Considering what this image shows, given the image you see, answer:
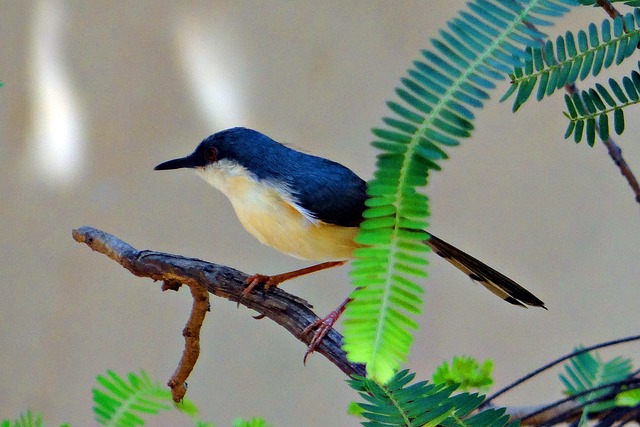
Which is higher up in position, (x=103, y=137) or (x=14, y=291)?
(x=103, y=137)

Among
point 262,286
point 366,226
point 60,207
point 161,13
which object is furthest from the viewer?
point 60,207

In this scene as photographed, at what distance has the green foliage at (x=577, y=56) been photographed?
0.85 meters

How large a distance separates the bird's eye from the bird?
0.19ft

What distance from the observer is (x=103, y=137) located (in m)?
3.18

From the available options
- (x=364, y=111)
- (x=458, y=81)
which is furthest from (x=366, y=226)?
(x=364, y=111)

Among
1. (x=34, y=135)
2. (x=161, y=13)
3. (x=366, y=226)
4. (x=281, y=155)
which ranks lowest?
(x=366, y=226)

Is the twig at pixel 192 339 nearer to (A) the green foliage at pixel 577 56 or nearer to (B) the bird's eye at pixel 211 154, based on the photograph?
(B) the bird's eye at pixel 211 154

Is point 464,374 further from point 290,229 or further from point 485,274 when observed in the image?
point 290,229

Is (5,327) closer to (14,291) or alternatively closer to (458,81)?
(14,291)

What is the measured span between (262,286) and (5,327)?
7.85ft

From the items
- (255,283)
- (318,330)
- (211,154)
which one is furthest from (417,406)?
(211,154)

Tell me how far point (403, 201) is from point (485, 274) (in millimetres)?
743

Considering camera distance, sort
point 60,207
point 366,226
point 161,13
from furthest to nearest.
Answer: point 60,207 → point 161,13 → point 366,226

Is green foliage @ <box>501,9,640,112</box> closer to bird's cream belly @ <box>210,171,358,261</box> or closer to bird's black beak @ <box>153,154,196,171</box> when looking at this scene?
bird's cream belly @ <box>210,171,358,261</box>
